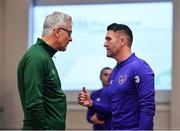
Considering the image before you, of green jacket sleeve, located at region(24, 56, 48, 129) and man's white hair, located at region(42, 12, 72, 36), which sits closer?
green jacket sleeve, located at region(24, 56, 48, 129)

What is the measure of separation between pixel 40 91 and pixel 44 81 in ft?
0.27

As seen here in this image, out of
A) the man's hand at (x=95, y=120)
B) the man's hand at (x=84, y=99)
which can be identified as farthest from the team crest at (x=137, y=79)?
the man's hand at (x=95, y=120)

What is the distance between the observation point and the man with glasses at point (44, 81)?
2.27 m

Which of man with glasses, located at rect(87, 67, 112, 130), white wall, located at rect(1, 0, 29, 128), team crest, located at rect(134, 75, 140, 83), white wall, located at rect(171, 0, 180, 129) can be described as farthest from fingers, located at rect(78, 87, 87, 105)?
white wall, located at rect(1, 0, 29, 128)

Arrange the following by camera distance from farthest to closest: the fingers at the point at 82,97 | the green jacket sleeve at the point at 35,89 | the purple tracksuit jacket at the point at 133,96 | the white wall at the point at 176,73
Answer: the white wall at the point at 176,73 < the fingers at the point at 82,97 < the purple tracksuit jacket at the point at 133,96 < the green jacket sleeve at the point at 35,89

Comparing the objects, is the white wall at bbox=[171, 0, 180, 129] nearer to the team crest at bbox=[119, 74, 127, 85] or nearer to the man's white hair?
the team crest at bbox=[119, 74, 127, 85]

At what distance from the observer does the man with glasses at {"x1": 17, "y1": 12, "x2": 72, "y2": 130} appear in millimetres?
2266

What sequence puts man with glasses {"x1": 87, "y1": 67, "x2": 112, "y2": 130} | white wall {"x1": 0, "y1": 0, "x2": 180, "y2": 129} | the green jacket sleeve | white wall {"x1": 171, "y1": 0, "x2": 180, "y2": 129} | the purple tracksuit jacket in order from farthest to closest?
white wall {"x1": 0, "y1": 0, "x2": 180, "y2": 129} < white wall {"x1": 171, "y1": 0, "x2": 180, "y2": 129} < man with glasses {"x1": 87, "y1": 67, "x2": 112, "y2": 130} < the purple tracksuit jacket < the green jacket sleeve

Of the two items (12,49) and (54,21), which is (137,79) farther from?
(12,49)

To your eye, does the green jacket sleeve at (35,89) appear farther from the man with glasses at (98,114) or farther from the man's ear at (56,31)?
the man with glasses at (98,114)

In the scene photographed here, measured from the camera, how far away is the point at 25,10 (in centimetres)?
468

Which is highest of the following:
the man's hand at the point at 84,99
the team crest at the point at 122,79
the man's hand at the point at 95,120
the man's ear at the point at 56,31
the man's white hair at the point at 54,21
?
the man's white hair at the point at 54,21

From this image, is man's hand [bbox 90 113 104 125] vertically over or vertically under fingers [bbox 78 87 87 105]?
under

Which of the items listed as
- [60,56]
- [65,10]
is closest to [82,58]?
[60,56]
